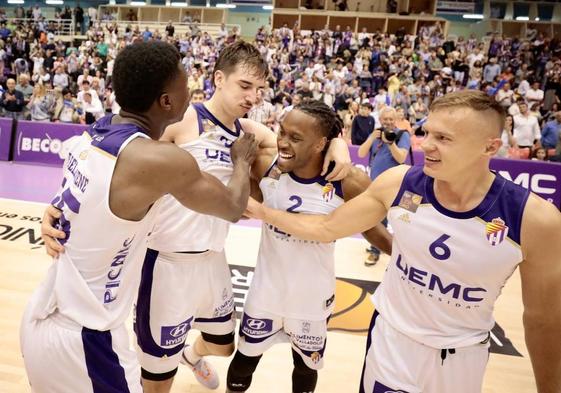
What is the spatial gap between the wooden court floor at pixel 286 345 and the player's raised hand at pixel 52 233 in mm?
1961

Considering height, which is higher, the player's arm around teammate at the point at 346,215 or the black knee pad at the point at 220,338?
the player's arm around teammate at the point at 346,215

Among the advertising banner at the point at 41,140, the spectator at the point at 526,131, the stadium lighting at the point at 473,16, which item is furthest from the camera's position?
the stadium lighting at the point at 473,16

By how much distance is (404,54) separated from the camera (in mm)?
18016

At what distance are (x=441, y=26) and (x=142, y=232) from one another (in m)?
25.6

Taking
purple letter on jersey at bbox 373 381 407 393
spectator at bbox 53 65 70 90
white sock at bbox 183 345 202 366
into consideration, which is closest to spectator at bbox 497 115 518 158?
white sock at bbox 183 345 202 366

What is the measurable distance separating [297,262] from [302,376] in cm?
73

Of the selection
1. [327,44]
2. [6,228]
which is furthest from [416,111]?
[6,228]

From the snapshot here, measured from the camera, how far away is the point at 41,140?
9977 millimetres

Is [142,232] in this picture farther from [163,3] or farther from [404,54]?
[163,3]

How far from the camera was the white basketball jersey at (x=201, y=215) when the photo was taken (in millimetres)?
2496

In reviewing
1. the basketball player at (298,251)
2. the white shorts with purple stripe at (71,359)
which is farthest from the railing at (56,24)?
the white shorts with purple stripe at (71,359)

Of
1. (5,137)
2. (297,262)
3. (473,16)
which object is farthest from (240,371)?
(473,16)

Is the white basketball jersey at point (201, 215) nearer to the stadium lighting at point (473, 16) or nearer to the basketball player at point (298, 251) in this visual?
the basketball player at point (298, 251)

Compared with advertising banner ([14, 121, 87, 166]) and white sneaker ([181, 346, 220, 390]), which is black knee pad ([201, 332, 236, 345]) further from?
advertising banner ([14, 121, 87, 166])
